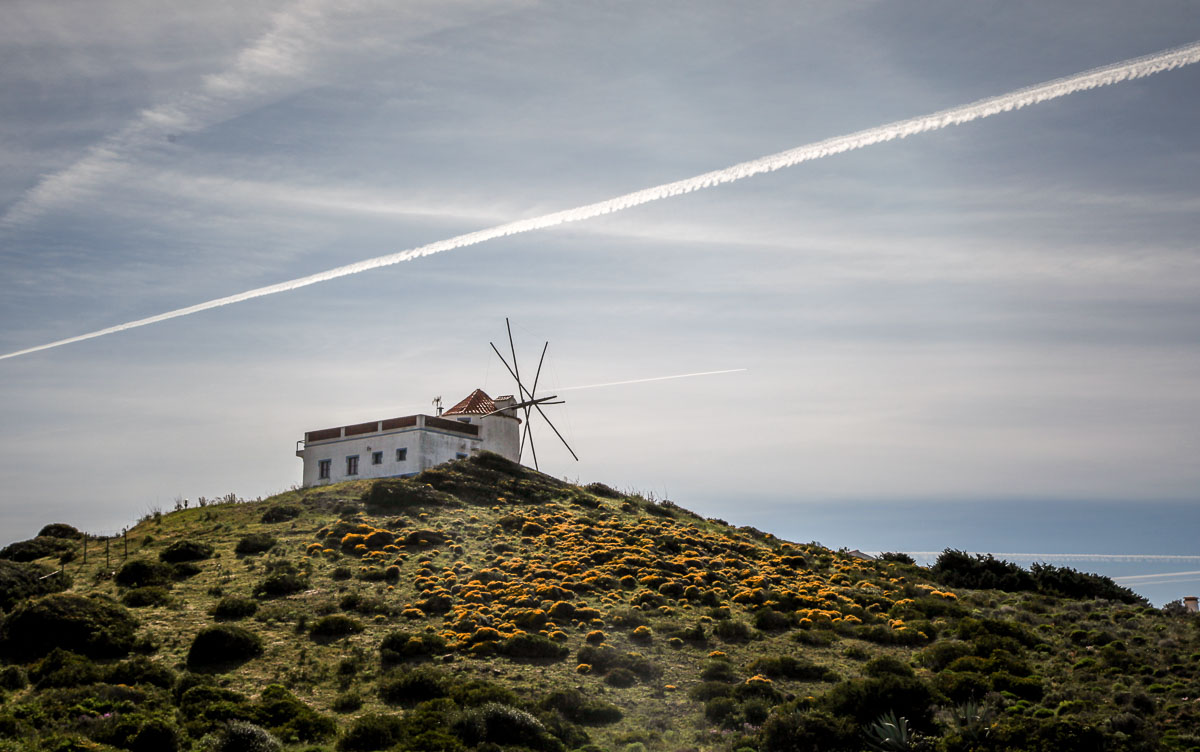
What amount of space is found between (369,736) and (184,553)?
26.3 m

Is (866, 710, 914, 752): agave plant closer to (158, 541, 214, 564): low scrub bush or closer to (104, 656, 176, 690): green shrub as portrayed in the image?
(104, 656, 176, 690): green shrub

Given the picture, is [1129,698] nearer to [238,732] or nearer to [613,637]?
[613,637]

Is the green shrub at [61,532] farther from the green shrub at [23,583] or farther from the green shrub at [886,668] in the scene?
the green shrub at [886,668]

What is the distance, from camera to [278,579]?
1783 inches

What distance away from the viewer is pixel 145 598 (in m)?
43.2

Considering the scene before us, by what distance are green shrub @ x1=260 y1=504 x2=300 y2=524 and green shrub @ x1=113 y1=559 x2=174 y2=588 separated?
1220 cm

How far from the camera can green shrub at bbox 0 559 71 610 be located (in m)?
42.5

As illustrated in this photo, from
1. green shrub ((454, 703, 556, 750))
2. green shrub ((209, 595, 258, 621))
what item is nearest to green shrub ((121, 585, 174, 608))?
green shrub ((209, 595, 258, 621))

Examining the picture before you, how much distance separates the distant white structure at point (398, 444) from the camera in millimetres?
71125

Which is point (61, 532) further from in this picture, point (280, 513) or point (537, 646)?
point (537, 646)

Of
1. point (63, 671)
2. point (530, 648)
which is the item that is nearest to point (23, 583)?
point (63, 671)

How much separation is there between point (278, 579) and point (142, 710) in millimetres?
14217

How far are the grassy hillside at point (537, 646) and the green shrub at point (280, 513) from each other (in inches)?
13.0

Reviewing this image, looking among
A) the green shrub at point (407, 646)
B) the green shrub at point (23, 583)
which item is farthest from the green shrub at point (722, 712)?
the green shrub at point (23, 583)
